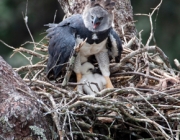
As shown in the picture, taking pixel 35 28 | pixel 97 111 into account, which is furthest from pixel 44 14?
pixel 97 111

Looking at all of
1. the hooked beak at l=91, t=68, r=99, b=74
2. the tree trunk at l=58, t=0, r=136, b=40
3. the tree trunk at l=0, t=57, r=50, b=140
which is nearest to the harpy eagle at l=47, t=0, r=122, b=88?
the hooked beak at l=91, t=68, r=99, b=74

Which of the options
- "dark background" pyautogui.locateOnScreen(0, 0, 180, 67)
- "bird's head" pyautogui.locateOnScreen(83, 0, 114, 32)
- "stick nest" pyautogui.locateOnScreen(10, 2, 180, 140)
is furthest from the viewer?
"dark background" pyautogui.locateOnScreen(0, 0, 180, 67)

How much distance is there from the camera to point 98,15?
5395mm

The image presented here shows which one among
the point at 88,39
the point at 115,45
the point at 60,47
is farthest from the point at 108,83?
the point at 60,47

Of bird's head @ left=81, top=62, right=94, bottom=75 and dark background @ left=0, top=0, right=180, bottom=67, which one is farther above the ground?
bird's head @ left=81, top=62, right=94, bottom=75

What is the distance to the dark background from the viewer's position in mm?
12555

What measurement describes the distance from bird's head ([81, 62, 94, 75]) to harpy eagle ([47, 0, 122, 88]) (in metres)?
0.04

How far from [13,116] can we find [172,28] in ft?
32.3

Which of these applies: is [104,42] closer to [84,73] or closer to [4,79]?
[84,73]

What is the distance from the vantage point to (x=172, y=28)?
1316 cm

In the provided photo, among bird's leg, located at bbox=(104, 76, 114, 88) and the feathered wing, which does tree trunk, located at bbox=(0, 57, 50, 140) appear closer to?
the feathered wing

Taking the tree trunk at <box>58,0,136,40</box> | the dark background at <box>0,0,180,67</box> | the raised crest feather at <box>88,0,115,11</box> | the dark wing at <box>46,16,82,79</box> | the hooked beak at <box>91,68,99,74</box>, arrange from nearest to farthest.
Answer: the dark wing at <box>46,16,82,79</box>
the raised crest feather at <box>88,0,115,11</box>
the hooked beak at <box>91,68,99,74</box>
the tree trunk at <box>58,0,136,40</box>
the dark background at <box>0,0,180,67</box>

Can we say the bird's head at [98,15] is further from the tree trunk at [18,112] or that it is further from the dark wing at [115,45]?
the tree trunk at [18,112]

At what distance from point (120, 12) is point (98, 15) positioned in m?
1.01
